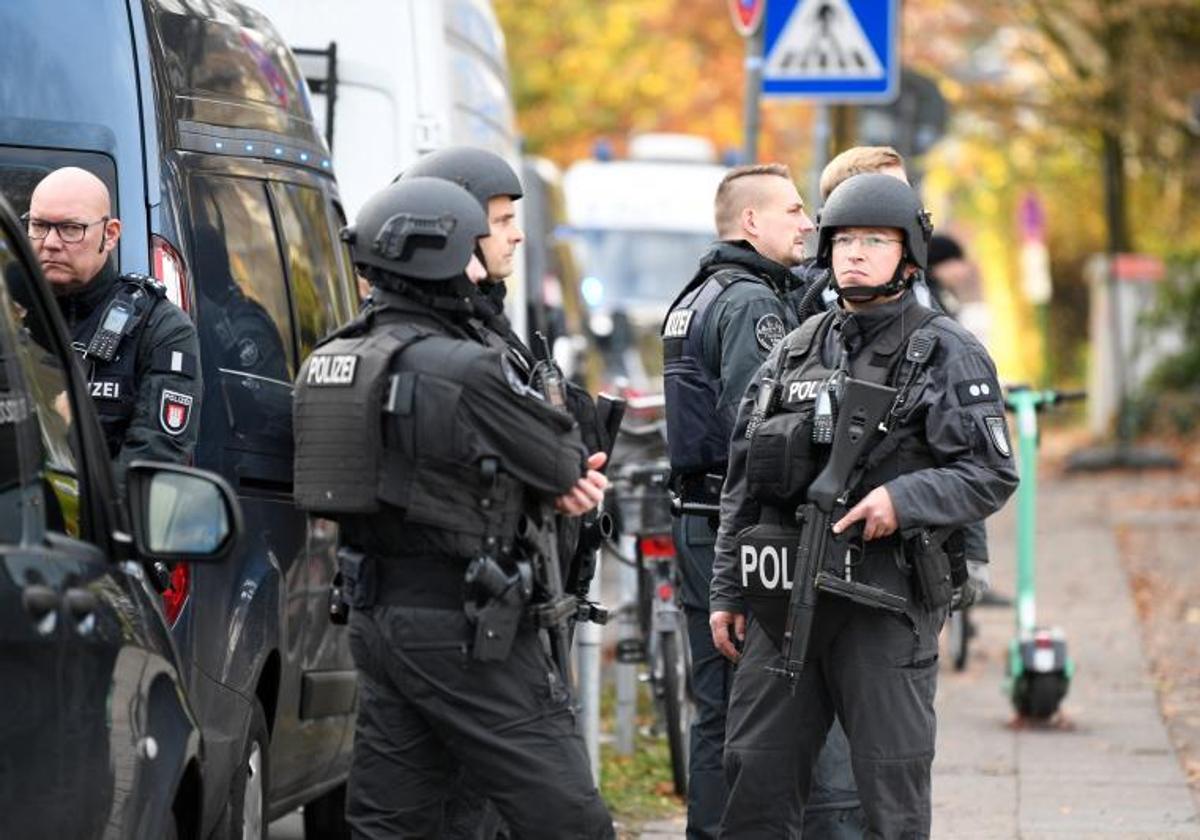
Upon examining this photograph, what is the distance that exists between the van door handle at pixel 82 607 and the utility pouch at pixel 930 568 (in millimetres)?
2101

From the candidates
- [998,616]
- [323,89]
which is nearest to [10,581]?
[323,89]

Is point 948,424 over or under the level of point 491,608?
over

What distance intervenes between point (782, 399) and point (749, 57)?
6081 millimetres

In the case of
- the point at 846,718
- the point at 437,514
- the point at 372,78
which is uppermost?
the point at 372,78

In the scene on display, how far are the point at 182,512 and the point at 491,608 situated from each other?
2.53ft

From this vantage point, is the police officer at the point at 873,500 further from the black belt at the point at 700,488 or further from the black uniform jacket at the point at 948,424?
the black belt at the point at 700,488

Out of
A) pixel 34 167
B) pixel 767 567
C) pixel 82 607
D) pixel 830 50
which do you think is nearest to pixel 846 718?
pixel 767 567

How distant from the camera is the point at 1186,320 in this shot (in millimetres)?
26703

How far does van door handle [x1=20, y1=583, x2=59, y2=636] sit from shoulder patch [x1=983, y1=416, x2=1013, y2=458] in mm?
2419

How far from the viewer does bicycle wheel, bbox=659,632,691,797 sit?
8.73 m

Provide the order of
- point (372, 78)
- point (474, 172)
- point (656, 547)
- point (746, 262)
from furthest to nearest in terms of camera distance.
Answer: point (372, 78)
point (656, 547)
point (746, 262)
point (474, 172)

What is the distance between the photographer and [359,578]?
17.0ft

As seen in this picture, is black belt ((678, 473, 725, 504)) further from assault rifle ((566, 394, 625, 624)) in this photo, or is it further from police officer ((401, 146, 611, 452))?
police officer ((401, 146, 611, 452))

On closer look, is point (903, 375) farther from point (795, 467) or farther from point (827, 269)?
point (827, 269)
